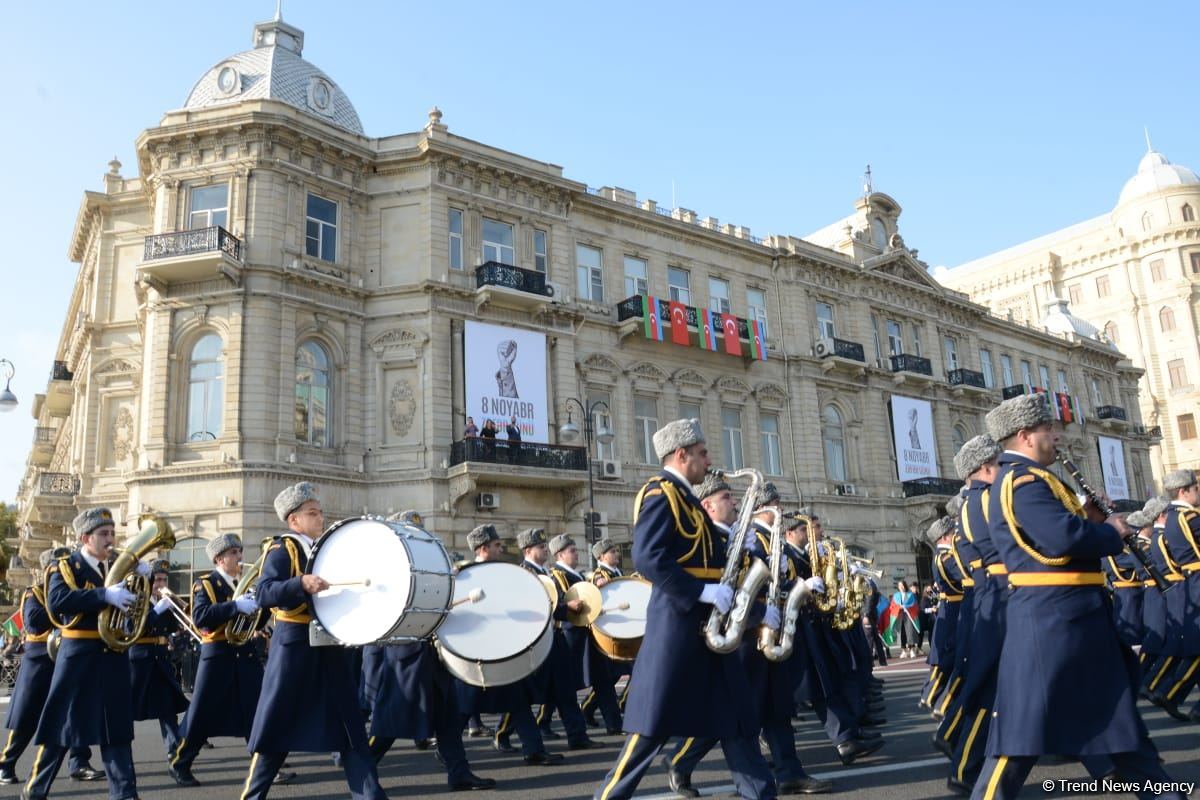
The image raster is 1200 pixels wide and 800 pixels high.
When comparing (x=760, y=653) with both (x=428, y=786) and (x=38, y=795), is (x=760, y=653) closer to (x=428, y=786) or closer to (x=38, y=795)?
(x=428, y=786)

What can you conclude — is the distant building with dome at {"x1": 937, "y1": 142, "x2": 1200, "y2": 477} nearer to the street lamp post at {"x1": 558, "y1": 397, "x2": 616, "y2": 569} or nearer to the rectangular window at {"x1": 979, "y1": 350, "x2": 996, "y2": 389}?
the rectangular window at {"x1": 979, "y1": 350, "x2": 996, "y2": 389}

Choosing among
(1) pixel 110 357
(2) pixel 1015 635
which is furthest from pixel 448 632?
(1) pixel 110 357

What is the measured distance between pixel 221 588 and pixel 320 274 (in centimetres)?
1826

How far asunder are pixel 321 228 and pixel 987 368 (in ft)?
105

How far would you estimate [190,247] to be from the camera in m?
24.5

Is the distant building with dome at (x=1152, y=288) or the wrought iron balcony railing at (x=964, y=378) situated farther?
the distant building with dome at (x=1152, y=288)

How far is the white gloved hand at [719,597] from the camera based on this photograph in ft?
17.4

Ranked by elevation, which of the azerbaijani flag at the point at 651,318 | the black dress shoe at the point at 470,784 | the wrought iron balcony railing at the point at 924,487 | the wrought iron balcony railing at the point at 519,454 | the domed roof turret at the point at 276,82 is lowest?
the black dress shoe at the point at 470,784

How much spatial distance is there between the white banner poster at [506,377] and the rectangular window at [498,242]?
246 cm

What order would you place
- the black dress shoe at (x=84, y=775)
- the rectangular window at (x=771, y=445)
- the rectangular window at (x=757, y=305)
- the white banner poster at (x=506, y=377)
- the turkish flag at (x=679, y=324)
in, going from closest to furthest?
the black dress shoe at (x=84, y=775)
the white banner poster at (x=506, y=377)
the turkish flag at (x=679, y=324)
the rectangular window at (x=771, y=445)
the rectangular window at (x=757, y=305)

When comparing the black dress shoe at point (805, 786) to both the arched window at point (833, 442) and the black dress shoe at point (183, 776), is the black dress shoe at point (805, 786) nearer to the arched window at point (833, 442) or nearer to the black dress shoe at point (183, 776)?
the black dress shoe at point (183, 776)


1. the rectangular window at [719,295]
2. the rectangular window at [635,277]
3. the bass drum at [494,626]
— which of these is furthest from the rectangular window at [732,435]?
the bass drum at [494,626]

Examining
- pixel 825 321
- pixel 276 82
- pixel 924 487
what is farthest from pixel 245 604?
pixel 924 487

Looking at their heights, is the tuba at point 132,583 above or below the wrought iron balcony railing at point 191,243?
below
